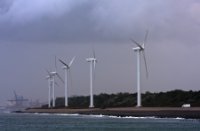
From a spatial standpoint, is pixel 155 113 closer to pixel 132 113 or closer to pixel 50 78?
pixel 132 113

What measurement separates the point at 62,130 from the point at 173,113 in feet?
163

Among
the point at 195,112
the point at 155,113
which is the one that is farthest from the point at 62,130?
the point at 155,113

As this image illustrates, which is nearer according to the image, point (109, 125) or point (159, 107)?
point (109, 125)

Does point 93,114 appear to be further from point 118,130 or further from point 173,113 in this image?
point 118,130

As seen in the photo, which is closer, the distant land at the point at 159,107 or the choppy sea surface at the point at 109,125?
the choppy sea surface at the point at 109,125

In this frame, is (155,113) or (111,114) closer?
(155,113)

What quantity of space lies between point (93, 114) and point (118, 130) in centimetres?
8463

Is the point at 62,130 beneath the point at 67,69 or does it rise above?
beneath

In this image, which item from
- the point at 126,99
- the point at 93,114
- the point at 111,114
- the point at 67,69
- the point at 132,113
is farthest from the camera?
the point at 126,99

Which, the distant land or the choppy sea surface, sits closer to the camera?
the choppy sea surface

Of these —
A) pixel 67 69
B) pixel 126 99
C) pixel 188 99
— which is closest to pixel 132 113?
pixel 188 99

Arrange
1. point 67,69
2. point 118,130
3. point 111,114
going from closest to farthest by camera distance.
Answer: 1. point 118,130
2. point 111,114
3. point 67,69

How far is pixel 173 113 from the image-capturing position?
12119 cm

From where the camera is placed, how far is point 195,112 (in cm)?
11300
